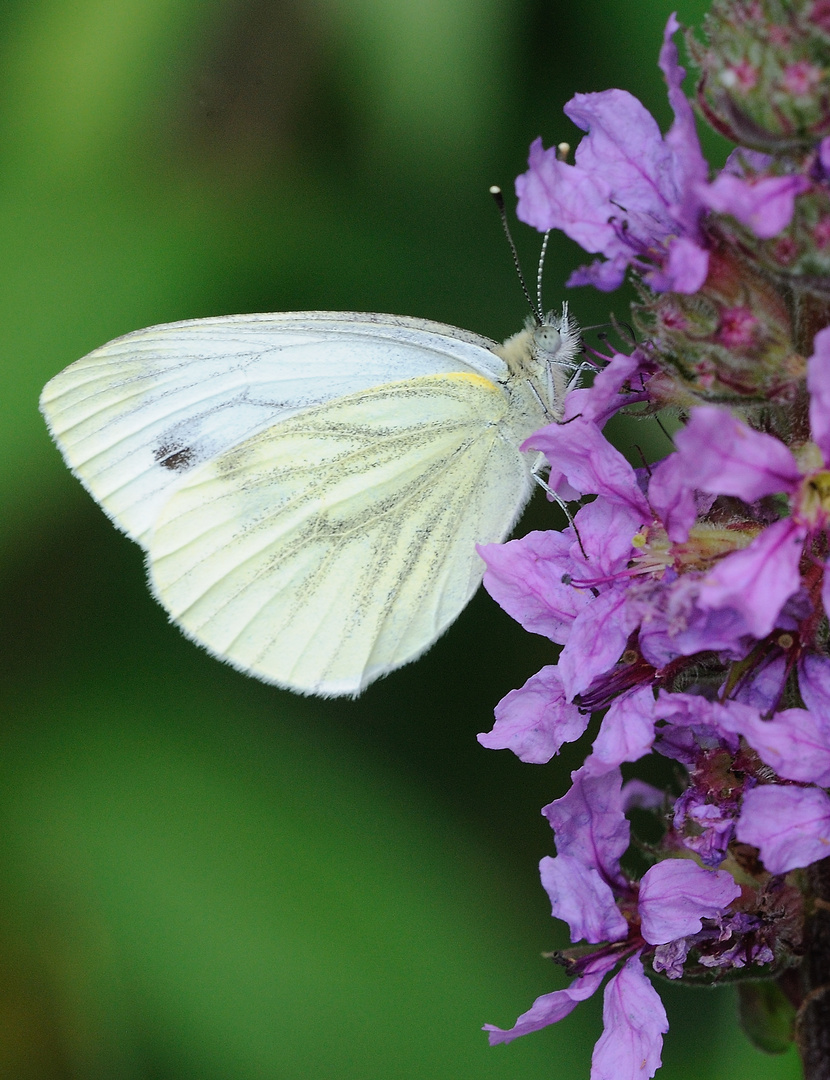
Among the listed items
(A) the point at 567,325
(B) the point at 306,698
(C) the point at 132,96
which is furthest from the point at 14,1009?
(C) the point at 132,96

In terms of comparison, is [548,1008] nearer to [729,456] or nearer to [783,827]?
[783,827]

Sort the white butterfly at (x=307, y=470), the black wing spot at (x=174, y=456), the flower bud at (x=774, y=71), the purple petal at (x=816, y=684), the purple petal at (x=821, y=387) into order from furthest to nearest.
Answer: the black wing spot at (x=174, y=456)
the white butterfly at (x=307, y=470)
the purple petal at (x=816, y=684)
the flower bud at (x=774, y=71)
the purple petal at (x=821, y=387)

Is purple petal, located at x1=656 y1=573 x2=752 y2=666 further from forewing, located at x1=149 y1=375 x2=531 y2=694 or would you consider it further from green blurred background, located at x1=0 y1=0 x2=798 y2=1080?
green blurred background, located at x1=0 y1=0 x2=798 y2=1080

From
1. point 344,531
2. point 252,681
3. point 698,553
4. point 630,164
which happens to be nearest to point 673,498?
point 698,553

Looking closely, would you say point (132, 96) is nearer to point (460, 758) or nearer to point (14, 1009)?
point (460, 758)

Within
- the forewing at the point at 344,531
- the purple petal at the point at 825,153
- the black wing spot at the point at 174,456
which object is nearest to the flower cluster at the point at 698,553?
the purple petal at the point at 825,153

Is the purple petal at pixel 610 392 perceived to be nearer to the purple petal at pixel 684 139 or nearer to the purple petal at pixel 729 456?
the purple petal at pixel 684 139
